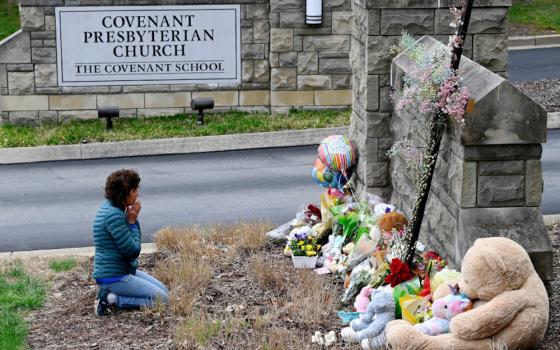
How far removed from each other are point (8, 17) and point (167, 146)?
10420 mm

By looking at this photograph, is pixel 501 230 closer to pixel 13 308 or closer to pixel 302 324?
pixel 302 324

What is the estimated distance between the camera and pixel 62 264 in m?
10.1

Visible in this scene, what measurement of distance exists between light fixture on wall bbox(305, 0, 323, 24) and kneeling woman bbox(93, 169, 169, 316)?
27.1ft

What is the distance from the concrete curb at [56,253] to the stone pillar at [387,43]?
7.50ft

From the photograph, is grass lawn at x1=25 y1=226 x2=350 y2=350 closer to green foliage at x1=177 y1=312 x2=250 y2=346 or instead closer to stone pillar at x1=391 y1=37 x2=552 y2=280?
green foliage at x1=177 y1=312 x2=250 y2=346

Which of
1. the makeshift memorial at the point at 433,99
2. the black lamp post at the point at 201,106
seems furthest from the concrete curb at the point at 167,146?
the makeshift memorial at the point at 433,99

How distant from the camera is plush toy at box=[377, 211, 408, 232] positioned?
8.98m

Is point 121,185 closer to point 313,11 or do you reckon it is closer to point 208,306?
point 208,306

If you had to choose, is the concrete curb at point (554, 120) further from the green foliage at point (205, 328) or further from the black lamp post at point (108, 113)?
the green foliage at point (205, 328)

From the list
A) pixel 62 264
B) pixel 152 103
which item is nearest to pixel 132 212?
pixel 62 264

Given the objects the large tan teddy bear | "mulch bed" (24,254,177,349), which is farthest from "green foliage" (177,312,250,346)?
the large tan teddy bear

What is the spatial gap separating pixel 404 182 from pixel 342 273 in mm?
994

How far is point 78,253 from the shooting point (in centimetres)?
→ 1071

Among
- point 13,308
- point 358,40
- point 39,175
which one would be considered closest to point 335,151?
point 358,40
